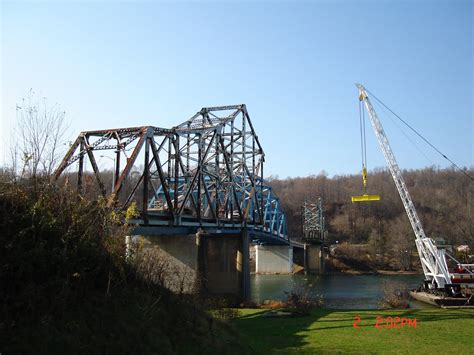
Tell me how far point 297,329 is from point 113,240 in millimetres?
10183

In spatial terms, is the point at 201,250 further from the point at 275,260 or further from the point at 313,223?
the point at 313,223

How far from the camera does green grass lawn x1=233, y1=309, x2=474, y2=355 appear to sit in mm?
13625

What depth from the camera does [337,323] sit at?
1909 centimetres

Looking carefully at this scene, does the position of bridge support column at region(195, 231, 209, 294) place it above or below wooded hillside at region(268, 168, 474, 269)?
below

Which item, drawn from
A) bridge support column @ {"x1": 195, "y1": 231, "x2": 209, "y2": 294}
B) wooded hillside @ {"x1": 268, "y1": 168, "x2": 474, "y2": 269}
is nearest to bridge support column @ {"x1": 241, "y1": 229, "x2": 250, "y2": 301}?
bridge support column @ {"x1": 195, "y1": 231, "x2": 209, "y2": 294}

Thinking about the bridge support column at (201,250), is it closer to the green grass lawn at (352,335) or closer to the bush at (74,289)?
the green grass lawn at (352,335)

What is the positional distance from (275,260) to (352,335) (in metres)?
72.6

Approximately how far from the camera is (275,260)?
288 feet

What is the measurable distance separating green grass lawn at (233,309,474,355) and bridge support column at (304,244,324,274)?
71.1 metres

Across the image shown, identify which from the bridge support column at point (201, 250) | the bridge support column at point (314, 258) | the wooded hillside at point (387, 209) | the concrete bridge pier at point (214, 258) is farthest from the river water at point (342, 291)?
the wooded hillside at point (387, 209)

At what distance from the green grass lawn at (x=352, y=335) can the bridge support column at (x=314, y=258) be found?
7109 centimetres

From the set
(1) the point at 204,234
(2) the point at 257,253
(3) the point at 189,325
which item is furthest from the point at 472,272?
(2) the point at 257,253

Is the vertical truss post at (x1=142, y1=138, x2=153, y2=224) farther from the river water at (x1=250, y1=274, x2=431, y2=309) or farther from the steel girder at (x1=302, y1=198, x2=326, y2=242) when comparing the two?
the steel girder at (x1=302, y1=198, x2=326, y2=242)
